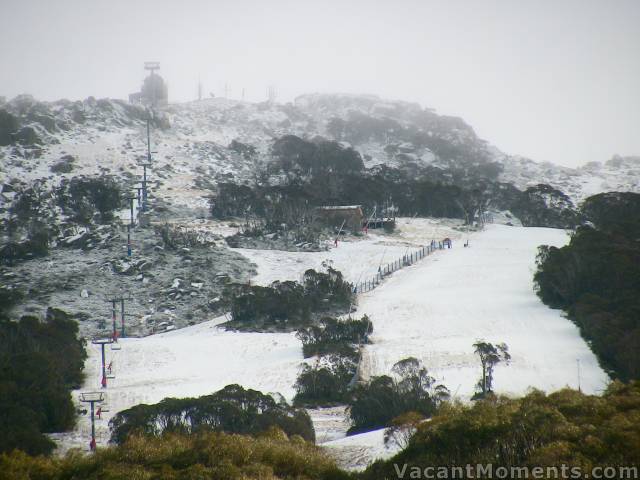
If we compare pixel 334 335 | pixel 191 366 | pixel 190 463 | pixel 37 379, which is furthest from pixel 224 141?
pixel 190 463

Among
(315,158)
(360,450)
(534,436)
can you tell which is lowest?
(360,450)

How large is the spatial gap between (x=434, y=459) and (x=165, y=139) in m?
92.0

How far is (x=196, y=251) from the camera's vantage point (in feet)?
168

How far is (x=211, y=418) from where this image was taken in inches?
719

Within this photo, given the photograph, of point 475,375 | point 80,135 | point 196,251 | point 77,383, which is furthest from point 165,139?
point 475,375

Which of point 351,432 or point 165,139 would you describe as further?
point 165,139

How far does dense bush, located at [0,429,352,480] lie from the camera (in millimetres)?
10742

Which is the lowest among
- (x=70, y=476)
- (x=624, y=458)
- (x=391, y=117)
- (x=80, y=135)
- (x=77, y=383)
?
(x=77, y=383)

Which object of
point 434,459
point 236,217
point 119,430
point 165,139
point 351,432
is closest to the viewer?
point 434,459

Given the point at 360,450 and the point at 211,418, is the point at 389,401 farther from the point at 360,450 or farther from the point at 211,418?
the point at 211,418

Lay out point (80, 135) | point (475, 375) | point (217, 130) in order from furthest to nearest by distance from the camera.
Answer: point (217, 130) → point (80, 135) → point (475, 375)

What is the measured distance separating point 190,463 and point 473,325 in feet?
86.1

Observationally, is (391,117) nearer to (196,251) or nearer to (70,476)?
(196,251)

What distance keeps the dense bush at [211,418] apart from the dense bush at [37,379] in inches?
97.7
